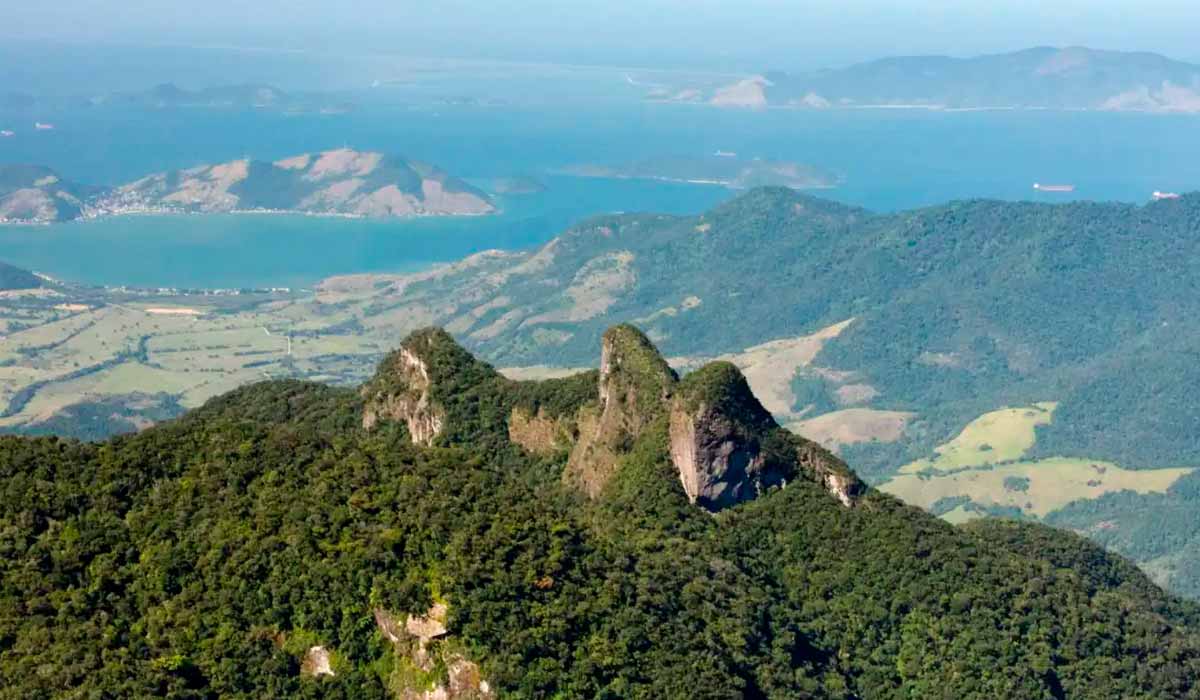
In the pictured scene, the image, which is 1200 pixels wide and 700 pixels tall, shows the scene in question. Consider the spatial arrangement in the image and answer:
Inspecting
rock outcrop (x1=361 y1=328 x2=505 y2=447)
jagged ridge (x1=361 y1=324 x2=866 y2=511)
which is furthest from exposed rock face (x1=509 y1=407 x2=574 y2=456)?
rock outcrop (x1=361 y1=328 x2=505 y2=447)

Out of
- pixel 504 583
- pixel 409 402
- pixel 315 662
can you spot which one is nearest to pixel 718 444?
pixel 409 402

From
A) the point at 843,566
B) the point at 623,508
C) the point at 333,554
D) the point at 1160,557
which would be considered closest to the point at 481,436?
the point at 623,508

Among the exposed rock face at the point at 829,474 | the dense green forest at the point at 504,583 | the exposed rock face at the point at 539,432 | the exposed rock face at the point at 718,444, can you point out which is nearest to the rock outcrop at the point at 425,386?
the dense green forest at the point at 504,583

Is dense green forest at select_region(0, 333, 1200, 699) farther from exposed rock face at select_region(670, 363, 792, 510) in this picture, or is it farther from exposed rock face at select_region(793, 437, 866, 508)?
exposed rock face at select_region(793, 437, 866, 508)

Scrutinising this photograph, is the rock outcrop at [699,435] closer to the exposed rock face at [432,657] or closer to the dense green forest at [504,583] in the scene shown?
the dense green forest at [504,583]

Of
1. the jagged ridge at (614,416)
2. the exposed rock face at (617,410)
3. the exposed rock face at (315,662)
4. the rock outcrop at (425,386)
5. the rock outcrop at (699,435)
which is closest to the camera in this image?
the exposed rock face at (315,662)

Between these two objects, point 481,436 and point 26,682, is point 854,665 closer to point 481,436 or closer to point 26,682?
point 481,436
